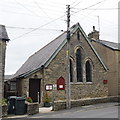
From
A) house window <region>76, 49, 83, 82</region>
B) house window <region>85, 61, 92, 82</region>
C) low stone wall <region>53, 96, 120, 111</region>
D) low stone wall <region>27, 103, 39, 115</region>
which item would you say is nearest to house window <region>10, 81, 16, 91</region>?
house window <region>76, 49, 83, 82</region>

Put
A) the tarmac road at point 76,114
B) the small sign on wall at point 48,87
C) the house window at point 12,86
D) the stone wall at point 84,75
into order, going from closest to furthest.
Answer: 1. the tarmac road at point 76,114
2. the small sign on wall at point 48,87
3. the stone wall at point 84,75
4. the house window at point 12,86

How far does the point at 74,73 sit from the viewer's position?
62.5 feet

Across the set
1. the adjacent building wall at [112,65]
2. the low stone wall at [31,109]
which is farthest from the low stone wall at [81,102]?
the adjacent building wall at [112,65]

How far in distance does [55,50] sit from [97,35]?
9.65 meters

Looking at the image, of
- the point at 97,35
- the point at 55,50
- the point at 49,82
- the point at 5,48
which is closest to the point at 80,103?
the point at 49,82

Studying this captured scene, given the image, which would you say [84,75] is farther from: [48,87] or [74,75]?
[48,87]

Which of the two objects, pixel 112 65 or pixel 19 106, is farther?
pixel 112 65

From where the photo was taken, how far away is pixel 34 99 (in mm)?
17453

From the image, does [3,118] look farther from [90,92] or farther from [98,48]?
[98,48]

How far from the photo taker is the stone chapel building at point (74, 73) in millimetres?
17062

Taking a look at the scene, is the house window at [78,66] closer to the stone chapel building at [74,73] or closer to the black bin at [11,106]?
the stone chapel building at [74,73]

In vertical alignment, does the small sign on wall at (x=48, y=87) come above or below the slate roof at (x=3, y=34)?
below

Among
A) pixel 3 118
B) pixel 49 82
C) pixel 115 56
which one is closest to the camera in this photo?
pixel 3 118

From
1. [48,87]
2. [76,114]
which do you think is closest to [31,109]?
[76,114]
